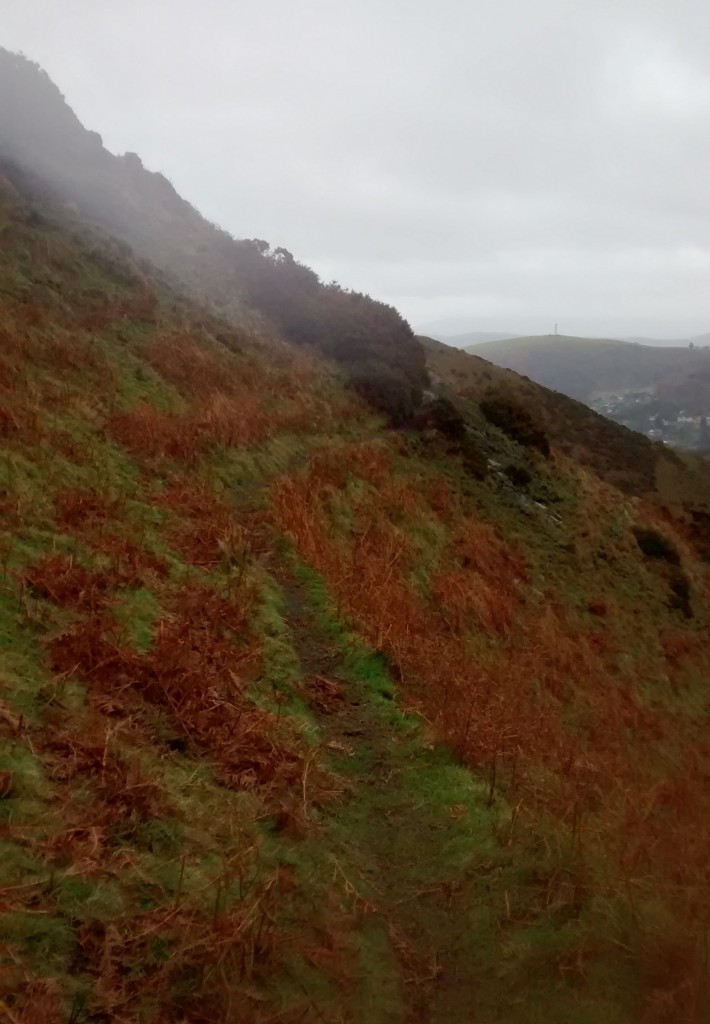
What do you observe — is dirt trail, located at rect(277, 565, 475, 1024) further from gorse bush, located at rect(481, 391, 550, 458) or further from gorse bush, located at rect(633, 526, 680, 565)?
gorse bush, located at rect(481, 391, 550, 458)

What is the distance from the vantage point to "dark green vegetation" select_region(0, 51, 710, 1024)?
436 cm

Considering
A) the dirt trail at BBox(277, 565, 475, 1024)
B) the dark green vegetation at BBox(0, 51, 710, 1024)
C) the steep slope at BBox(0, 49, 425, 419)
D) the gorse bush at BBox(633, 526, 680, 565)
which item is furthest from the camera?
the steep slope at BBox(0, 49, 425, 419)

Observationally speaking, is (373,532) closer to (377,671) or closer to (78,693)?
(377,671)

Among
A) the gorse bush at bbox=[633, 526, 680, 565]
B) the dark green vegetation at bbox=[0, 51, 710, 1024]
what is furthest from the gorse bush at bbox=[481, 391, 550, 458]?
the dark green vegetation at bbox=[0, 51, 710, 1024]

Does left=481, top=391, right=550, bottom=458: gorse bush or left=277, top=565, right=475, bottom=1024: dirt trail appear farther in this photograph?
left=481, top=391, right=550, bottom=458: gorse bush

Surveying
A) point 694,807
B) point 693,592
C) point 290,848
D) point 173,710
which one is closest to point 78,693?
point 173,710

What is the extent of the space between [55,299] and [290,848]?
58.5ft

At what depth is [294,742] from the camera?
22.6ft

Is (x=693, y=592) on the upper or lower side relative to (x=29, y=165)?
lower

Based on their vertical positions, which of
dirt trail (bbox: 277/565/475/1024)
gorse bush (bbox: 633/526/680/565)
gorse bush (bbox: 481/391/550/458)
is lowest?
gorse bush (bbox: 633/526/680/565)

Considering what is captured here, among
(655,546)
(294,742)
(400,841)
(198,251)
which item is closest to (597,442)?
(655,546)

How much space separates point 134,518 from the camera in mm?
10289

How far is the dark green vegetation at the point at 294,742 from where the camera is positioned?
14.3ft

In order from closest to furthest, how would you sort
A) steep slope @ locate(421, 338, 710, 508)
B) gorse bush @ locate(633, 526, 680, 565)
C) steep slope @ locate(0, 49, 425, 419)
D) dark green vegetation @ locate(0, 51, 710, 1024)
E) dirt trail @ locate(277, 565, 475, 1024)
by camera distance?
dark green vegetation @ locate(0, 51, 710, 1024), dirt trail @ locate(277, 565, 475, 1024), gorse bush @ locate(633, 526, 680, 565), steep slope @ locate(0, 49, 425, 419), steep slope @ locate(421, 338, 710, 508)
